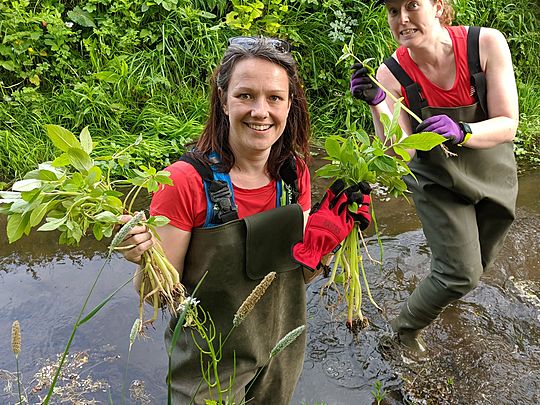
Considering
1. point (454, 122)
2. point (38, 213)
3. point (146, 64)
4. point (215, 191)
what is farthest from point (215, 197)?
point (146, 64)

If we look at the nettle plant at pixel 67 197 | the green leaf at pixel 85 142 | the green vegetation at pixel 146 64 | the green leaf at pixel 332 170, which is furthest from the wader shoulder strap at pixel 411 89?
the green vegetation at pixel 146 64

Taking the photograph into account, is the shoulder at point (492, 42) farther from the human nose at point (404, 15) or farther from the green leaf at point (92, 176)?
the green leaf at point (92, 176)

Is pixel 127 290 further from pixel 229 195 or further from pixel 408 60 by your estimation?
pixel 408 60

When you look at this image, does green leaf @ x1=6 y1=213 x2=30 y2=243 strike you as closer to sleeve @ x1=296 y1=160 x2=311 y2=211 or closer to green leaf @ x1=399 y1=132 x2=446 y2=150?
sleeve @ x1=296 y1=160 x2=311 y2=211

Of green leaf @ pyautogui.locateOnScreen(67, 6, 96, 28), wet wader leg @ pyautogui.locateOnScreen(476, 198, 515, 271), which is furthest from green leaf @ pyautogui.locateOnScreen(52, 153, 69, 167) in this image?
green leaf @ pyautogui.locateOnScreen(67, 6, 96, 28)

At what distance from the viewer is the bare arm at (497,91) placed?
2156 mm

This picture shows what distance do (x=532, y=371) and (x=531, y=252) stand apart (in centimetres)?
118

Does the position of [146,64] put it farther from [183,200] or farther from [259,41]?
[183,200]

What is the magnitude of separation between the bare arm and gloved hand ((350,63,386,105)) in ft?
1.34

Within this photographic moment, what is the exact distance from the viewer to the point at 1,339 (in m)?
2.84

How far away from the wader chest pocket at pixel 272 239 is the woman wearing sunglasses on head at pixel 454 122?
2.15 feet

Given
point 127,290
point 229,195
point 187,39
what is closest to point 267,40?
point 229,195

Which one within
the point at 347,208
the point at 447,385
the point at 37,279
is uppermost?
the point at 347,208

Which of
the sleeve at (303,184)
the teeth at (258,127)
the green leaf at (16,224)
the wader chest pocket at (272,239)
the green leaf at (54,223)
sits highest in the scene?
the teeth at (258,127)
